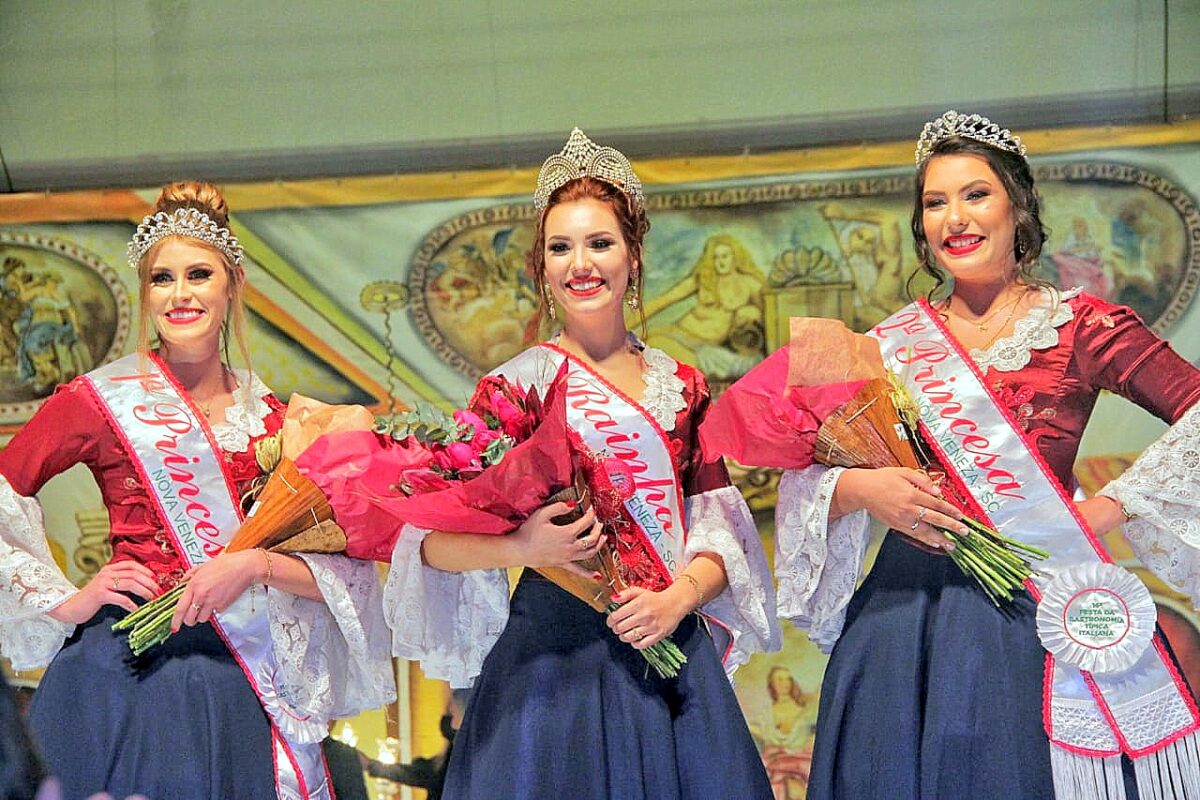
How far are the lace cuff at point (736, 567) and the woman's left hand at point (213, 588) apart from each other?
717mm

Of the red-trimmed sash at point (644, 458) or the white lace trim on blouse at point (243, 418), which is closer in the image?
the red-trimmed sash at point (644, 458)

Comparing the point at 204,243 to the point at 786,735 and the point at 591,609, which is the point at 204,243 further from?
the point at 786,735

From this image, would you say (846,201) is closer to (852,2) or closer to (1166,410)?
(852,2)

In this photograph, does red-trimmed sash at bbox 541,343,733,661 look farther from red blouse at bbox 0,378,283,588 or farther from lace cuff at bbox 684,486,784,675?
red blouse at bbox 0,378,283,588

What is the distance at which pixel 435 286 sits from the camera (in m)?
3.62

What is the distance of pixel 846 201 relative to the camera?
3541 mm

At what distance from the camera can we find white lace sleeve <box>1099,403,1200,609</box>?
236 centimetres

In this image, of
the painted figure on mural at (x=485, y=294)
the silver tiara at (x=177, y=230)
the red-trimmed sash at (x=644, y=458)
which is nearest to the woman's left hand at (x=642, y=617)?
the red-trimmed sash at (x=644, y=458)

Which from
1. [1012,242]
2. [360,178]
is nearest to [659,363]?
[1012,242]

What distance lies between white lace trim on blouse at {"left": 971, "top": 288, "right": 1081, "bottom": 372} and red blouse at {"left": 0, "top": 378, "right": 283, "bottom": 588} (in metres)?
1.26

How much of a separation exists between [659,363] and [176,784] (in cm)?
104

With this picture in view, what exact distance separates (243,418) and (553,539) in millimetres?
725

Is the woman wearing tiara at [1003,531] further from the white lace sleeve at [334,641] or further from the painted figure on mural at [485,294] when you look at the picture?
the painted figure on mural at [485,294]

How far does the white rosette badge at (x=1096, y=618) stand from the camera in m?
2.26
